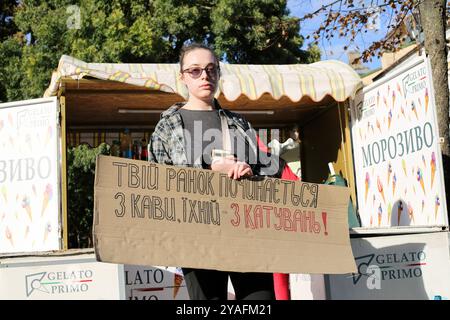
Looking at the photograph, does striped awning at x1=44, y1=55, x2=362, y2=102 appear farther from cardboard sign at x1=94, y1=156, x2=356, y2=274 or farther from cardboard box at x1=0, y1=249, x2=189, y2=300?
cardboard sign at x1=94, y1=156, x2=356, y2=274

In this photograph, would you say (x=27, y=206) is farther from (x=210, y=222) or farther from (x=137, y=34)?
(x=137, y=34)

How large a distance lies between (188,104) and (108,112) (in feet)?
15.6

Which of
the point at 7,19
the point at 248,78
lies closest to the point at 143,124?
the point at 248,78

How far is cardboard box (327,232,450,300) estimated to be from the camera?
482 centimetres

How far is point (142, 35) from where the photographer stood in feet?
55.5

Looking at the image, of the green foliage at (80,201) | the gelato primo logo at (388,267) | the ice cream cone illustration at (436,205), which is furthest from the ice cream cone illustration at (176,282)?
the green foliage at (80,201)

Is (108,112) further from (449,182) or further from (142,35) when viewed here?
(142,35)

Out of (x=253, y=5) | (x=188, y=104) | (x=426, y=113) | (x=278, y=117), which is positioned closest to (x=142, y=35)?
(x=253, y=5)

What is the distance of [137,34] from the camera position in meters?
17.0

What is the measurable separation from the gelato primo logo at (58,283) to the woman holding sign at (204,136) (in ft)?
6.85

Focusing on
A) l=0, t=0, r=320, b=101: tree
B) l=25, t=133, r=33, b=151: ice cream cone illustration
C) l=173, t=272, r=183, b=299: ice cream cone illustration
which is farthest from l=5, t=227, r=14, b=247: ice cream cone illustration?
l=0, t=0, r=320, b=101: tree

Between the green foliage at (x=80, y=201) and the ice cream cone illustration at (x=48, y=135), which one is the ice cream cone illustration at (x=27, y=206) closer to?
the ice cream cone illustration at (x=48, y=135)

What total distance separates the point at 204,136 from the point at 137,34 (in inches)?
569
